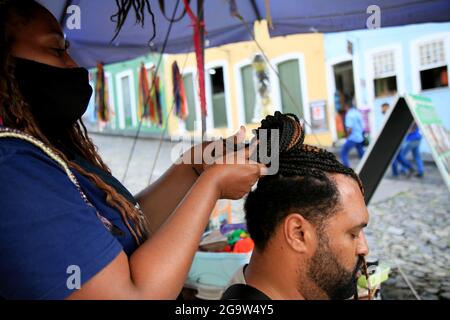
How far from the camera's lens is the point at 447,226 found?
5.30 meters

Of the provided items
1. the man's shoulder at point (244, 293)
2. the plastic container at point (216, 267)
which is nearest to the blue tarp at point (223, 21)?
the man's shoulder at point (244, 293)

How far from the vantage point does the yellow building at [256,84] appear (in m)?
11.7

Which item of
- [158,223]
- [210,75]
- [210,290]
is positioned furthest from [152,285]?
[210,75]

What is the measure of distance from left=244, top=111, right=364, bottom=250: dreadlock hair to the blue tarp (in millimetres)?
925

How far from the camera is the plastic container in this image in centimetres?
257

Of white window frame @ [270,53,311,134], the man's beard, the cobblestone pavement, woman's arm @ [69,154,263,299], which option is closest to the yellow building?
white window frame @ [270,53,311,134]

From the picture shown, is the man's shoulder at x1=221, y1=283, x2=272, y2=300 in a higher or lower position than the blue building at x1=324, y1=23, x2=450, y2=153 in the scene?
lower

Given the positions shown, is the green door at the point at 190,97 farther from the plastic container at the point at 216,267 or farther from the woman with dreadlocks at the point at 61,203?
the woman with dreadlocks at the point at 61,203

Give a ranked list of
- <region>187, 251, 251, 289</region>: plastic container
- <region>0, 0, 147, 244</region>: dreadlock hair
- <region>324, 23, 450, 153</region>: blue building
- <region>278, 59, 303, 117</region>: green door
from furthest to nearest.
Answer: <region>278, 59, 303, 117</region>: green door, <region>324, 23, 450, 153</region>: blue building, <region>187, 251, 251, 289</region>: plastic container, <region>0, 0, 147, 244</region>: dreadlock hair

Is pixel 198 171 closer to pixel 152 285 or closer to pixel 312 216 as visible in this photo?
pixel 312 216

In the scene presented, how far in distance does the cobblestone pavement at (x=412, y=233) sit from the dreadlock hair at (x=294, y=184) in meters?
2.26

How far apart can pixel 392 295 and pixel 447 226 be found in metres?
2.48

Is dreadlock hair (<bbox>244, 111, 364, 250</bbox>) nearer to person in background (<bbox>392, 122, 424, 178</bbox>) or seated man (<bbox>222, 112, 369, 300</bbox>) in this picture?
seated man (<bbox>222, 112, 369, 300</bbox>)

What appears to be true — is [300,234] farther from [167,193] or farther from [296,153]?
[167,193]
